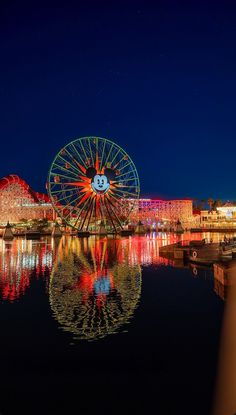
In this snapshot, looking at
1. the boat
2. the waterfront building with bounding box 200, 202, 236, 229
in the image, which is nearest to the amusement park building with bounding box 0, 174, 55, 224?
the waterfront building with bounding box 200, 202, 236, 229

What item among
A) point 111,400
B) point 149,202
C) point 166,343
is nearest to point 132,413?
point 111,400

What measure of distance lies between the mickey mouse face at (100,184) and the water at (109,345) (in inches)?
1764

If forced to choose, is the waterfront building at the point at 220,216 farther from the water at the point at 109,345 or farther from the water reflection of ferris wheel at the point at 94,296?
the water at the point at 109,345

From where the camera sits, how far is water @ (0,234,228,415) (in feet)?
26.4

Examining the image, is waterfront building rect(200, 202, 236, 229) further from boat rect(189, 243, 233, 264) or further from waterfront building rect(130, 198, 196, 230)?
boat rect(189, 243, 233, 264)

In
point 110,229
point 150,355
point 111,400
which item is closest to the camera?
point 111,400

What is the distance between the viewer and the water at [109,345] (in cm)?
805

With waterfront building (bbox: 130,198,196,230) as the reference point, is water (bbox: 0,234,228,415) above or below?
below

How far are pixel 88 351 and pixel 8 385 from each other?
2.41 m

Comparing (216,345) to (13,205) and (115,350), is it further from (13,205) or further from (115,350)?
(13,205)

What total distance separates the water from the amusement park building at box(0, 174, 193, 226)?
58364 millimetres

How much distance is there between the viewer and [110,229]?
84.1 m

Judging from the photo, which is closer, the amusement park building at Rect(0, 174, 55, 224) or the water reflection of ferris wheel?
the water reflection of ferris wheel

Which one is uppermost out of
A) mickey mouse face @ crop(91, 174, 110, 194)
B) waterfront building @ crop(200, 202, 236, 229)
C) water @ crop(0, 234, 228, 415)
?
mickey mouse face @ crop(91, 174, 110, 194)
